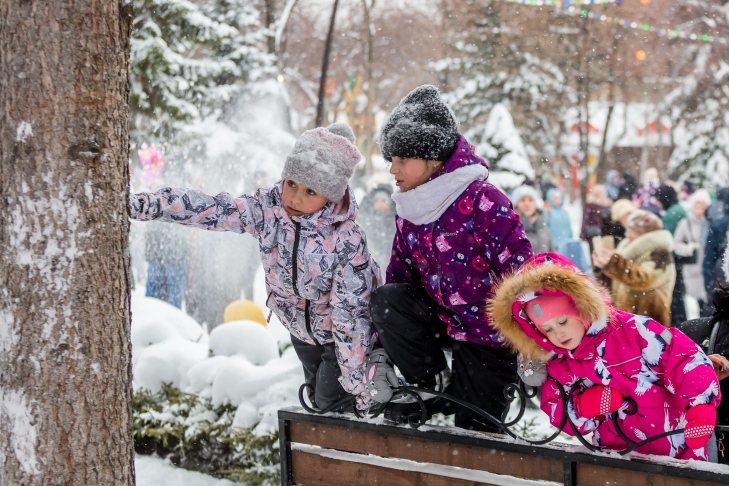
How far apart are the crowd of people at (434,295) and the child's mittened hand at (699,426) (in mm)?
177

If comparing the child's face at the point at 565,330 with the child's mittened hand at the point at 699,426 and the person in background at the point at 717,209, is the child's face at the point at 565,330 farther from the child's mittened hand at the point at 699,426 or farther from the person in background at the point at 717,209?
the person in background at the point at 717,209

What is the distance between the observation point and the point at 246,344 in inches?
221

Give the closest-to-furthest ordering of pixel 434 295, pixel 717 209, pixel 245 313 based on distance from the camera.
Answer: pixel 434 295 → pixel 245 313 → pixel 717 209

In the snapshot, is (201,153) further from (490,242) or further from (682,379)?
(682,379)

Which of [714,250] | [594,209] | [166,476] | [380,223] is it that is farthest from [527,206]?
[166,476]

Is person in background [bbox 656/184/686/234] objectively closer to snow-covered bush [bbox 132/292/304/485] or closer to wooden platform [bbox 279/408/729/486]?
snow-covered bush [bbox 132/292/304/485]

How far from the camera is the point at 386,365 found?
322cm

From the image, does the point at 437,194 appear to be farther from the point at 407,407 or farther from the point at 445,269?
the point at 407,407

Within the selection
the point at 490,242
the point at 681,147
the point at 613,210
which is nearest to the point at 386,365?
the point at 490,242

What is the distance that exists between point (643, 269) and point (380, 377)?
404cm

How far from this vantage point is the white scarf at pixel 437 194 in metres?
3.21

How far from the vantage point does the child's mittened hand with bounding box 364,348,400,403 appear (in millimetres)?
3090

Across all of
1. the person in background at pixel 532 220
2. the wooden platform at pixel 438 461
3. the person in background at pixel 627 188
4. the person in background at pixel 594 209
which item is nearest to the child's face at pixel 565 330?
the wooden platform at pixel 438 461

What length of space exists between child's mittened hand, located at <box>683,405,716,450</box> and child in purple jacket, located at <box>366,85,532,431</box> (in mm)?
877
